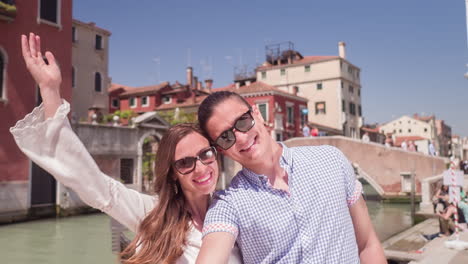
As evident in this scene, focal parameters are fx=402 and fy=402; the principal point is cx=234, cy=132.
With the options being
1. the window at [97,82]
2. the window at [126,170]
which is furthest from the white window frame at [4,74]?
the window at [97,82]

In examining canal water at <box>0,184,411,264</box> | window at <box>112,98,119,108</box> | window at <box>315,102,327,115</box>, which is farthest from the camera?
window at <box>315,102,327,115</box>

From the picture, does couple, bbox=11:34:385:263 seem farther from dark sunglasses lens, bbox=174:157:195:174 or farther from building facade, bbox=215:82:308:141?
building facade, bbox=215:82:308:141

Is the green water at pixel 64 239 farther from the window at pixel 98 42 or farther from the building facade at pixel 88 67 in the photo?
the window at pixel 98 42

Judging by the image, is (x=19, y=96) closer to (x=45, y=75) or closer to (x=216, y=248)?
(x=45, y=75)

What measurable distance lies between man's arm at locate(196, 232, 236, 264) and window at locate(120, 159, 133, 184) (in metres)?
15.0

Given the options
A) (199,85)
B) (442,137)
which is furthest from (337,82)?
(442,137)

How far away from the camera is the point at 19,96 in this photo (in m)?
11.4

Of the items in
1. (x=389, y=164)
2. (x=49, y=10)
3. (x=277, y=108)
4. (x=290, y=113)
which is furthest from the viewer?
(x=290, y=113)

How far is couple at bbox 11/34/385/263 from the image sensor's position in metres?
1.30

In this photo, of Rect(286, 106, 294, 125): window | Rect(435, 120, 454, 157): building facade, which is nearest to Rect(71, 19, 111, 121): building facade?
Rect(286, 106, 294, 125): window

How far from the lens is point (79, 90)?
20.1 metres

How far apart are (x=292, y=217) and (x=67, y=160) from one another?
0.78 metres

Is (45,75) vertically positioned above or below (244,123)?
above

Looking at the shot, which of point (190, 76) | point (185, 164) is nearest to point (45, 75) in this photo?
point (185, 164)
